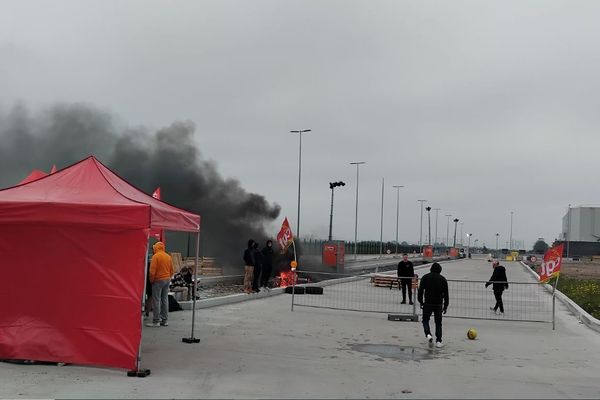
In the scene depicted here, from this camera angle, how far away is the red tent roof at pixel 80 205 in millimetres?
6586

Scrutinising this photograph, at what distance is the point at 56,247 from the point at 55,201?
2.80ft

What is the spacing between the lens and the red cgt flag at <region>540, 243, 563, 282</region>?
1197 centimetres

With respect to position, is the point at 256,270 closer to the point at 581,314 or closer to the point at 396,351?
the point at 396,351

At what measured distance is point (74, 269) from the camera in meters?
7.09

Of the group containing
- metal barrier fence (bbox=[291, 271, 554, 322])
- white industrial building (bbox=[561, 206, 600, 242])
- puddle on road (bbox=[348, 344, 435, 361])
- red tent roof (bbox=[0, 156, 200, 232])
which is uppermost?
white industrial building (bbox=[561, 206, 600, 242])

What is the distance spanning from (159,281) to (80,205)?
11.8 feet

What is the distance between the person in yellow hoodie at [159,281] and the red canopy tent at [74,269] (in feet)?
8.61

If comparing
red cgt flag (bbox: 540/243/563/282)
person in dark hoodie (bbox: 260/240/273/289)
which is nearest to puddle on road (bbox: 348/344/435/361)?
red cgt flag (bbox: 540/243/563/282)

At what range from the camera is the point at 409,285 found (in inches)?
627

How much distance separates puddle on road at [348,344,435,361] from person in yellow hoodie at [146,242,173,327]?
350cm

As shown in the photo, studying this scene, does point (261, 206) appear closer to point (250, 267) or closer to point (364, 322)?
point (250, 267)

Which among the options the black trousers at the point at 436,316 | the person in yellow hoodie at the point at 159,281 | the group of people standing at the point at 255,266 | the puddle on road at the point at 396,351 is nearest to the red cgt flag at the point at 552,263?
the black trousers at the point at 436,316

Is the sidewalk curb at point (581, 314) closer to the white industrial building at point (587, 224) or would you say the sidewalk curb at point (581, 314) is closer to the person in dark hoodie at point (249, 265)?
the person in dark hoodie at point (249, 265)

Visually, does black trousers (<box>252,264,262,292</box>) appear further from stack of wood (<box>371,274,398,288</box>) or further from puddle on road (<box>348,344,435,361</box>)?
puddle on road (<box>348,344,435,361</box>)
